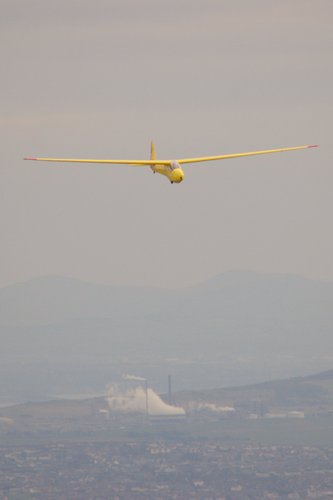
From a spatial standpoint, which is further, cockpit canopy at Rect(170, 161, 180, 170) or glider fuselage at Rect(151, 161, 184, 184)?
cockpit canopy at Rect(170, 161, 180, 170)

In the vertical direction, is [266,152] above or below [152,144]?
below

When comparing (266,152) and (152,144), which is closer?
(266,152)

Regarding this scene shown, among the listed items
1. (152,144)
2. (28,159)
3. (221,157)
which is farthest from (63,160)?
(152,144)

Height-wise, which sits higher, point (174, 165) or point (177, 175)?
point (174, 165)

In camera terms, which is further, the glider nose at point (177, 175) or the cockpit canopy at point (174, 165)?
the cockpit canopy at point (174, 165)

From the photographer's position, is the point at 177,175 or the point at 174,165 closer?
the point at 177,175

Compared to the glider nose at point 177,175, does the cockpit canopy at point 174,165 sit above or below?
above

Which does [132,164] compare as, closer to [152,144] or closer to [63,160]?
[63,160]

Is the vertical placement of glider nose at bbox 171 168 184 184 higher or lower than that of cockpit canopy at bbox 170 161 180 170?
lower
